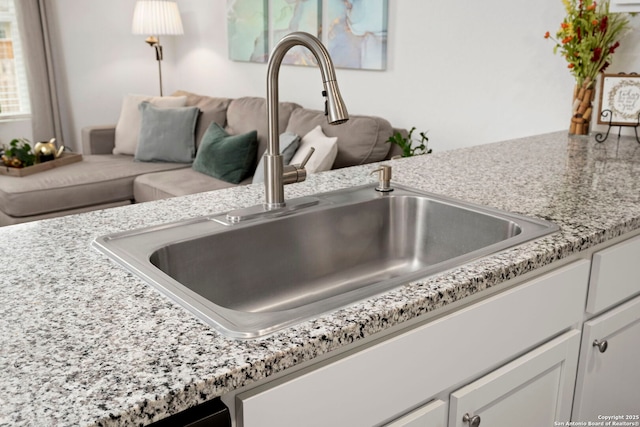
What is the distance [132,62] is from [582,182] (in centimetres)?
461

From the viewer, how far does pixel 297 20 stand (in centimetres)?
402

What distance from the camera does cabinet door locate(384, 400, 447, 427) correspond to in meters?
0.95

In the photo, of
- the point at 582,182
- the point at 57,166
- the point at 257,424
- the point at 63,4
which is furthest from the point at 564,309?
the point at 63,4

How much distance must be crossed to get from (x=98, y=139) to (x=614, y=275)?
13.1 feet

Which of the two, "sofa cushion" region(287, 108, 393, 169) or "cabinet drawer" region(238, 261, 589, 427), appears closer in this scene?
"cabinet drawer" region(238, 261, 589, 427)

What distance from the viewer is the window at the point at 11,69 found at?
4.80m

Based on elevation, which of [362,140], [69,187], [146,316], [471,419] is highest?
[146,316]

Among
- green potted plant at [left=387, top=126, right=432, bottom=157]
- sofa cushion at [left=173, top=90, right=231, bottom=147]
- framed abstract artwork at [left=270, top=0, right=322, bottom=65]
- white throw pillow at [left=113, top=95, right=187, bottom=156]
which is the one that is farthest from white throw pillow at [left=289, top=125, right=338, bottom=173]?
white throw pillow at [left=113, top=95, right=187, bottom=156]

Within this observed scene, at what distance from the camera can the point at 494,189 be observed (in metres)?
1.57

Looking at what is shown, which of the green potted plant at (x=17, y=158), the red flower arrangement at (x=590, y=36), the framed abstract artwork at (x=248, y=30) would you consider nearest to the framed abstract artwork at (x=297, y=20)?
the framed abstract artwork at (x=248, y=30)

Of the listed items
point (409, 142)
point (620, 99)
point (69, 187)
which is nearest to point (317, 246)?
point (620, 99)

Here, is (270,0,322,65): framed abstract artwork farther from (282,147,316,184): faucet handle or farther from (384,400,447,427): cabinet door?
(384,400,447,427): cabinet door

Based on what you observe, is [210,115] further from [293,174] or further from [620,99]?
[293,174]

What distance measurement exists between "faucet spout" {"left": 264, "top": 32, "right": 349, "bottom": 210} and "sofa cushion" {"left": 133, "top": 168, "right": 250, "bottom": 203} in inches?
83.8
